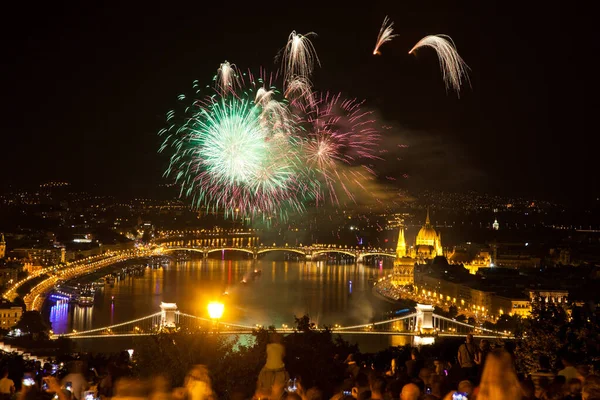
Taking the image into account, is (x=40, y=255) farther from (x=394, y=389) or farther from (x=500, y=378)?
(x=500, y=378)

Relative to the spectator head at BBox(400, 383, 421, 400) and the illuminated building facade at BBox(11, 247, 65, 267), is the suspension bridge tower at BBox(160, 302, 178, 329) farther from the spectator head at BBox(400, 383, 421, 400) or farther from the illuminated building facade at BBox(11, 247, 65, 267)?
the illuminated building facade at BBox(11, 247, 65, 267)

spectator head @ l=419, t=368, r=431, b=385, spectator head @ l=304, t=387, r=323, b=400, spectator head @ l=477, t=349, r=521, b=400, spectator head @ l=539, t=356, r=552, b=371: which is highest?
spectator head @ l=477, t=349, r=521, b=400

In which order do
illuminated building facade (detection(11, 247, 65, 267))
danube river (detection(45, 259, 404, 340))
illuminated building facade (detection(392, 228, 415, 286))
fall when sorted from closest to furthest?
danube river (detection(45, 259, 404, 340)) < illuminated building facade (detection(392, 228, 415, 286)) < illuminated building facade (detection(11, 247, 65, 267))

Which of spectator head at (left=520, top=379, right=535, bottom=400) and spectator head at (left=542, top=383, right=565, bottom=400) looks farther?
spectator head at (left=542, top=383, right=565, bottom=400)

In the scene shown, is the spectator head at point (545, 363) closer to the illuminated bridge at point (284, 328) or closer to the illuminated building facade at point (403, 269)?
the illuminated bridge at point (284, 328)

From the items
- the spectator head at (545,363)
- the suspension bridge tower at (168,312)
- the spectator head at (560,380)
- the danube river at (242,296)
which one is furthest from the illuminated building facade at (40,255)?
the spectator head at (560,380)

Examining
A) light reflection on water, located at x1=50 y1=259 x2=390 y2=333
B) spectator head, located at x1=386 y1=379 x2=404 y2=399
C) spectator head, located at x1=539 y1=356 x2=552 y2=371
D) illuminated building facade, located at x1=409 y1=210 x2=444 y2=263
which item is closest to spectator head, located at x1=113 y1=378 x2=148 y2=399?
spectator head, located at x1=386 y1=379 x2=404 y2=399

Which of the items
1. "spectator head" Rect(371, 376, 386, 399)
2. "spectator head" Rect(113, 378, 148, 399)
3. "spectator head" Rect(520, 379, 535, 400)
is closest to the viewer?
"spectator head" Rect(113, 378, 148, 399)

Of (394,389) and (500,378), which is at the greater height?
(500,378)

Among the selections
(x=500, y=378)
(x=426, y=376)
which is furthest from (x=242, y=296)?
(x=500, y=378)

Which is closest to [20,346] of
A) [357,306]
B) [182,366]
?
[182,366]
